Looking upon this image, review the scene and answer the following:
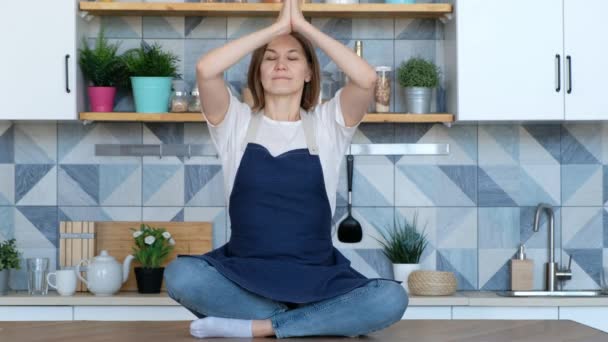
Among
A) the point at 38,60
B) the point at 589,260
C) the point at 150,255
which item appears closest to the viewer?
the point at 38,60

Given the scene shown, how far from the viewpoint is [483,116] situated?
12.2ft

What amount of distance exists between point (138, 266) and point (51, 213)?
409mm

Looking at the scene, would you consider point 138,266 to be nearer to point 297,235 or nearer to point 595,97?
point 297,235

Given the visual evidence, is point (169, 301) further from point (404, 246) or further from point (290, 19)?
point (290, 19)

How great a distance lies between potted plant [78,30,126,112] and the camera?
12.3 ft

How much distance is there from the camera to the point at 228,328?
101 inches

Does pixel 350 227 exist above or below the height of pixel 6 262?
above

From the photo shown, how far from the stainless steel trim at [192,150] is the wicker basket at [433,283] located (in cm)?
50

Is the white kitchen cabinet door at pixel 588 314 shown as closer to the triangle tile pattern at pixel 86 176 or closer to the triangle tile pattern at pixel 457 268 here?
the triangle tile pattern at pixel 457 268

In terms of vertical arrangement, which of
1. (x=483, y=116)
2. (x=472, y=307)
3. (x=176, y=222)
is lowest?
(x=472, y=307)

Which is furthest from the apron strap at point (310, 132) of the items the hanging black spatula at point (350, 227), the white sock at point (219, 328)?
the hanging black spatula at point (350, 227)

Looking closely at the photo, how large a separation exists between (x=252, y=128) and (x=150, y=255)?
114cm

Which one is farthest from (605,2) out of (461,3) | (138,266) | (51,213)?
(51,213)

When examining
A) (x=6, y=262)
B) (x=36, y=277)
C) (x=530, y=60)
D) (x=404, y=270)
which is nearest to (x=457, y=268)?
(x=404, y=270)
